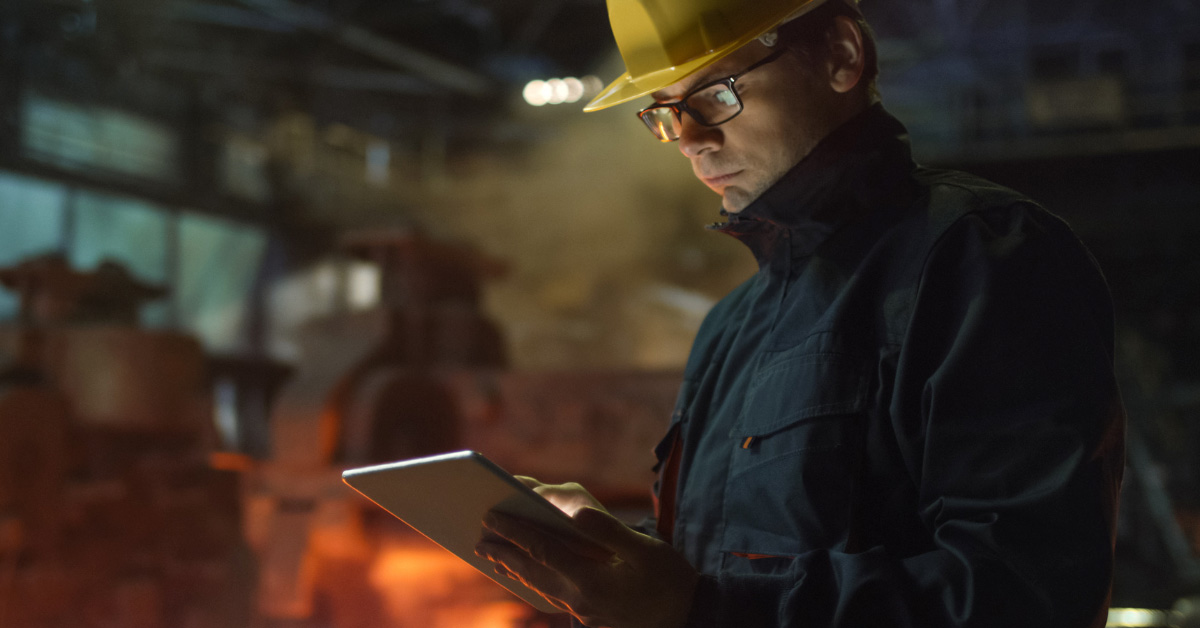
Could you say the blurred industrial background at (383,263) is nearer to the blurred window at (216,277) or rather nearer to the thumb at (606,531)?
the blurred window at (216,277)

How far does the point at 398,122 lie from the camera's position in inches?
574

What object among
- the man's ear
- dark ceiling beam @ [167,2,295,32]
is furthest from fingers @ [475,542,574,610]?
dark ceiling beam @ [167,2,295,32]

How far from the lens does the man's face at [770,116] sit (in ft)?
4.47

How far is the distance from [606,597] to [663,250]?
1207 centimetres

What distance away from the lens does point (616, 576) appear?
3.43 ft

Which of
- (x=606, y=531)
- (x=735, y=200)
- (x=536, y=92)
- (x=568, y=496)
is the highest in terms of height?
(x=536, y=92)

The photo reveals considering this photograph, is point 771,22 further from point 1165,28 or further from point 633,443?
point 1165,28

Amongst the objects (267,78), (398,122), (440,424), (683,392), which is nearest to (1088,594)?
(683,392)

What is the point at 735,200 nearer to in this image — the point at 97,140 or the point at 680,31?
the point at 680,31

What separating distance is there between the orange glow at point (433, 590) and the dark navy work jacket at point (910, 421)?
4.29 m

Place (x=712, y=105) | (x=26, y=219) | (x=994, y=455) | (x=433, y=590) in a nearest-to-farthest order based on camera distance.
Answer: (x=994, y=455) < (x=712, y=105) < (x=433, y=590) < (x=26, y=219)

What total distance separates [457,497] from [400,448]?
4.93m

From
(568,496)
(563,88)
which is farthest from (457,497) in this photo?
(563,88)

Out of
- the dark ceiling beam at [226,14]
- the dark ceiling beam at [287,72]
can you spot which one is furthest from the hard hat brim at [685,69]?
the dark ceiling beam at [287,72]
